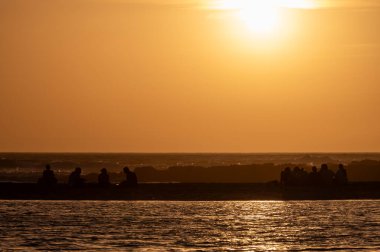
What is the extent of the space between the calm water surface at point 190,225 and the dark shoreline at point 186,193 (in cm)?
213

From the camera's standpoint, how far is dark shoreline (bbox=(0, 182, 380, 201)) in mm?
44031

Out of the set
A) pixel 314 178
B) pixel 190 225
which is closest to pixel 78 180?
pixel 314 178

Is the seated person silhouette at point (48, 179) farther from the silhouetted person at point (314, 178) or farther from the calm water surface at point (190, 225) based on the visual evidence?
the silhouetted person at point (314, 178)

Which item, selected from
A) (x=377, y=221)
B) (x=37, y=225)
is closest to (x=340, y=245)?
(x=377, y=221)

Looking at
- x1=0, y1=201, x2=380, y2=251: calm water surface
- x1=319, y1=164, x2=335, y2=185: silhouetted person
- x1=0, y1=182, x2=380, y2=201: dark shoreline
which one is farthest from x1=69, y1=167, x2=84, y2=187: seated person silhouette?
x1=319, y1=164, x2=335, y2=185: silhouetted person

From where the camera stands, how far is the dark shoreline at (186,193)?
44031mm

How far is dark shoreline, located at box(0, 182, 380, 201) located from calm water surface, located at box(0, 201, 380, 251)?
213 cm

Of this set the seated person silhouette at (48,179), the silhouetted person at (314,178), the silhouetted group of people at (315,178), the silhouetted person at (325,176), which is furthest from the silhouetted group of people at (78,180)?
the silhouetted person at (325,176)

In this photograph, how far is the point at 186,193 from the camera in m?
45.8

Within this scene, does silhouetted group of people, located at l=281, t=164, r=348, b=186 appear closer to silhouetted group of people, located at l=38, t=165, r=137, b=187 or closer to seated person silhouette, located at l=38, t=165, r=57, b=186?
silhouetted group of people, located at l=38, t=165, r=137, b=187

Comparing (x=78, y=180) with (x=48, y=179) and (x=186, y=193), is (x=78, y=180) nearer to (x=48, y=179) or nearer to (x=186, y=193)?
(x=48, y=179)

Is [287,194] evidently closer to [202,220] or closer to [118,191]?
[118,191]

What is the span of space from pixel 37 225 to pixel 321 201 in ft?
51.4

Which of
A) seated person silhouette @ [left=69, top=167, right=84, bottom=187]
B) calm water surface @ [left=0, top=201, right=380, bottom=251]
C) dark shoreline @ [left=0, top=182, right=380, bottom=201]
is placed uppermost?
seated person silhouette @ [left=69, top=167, right=84, bottom=187]
